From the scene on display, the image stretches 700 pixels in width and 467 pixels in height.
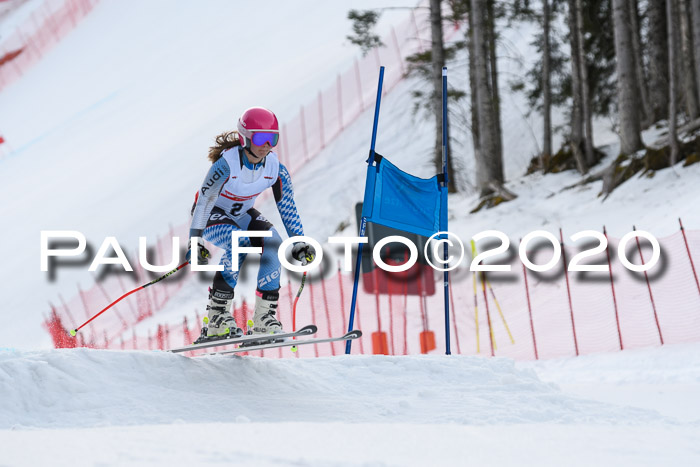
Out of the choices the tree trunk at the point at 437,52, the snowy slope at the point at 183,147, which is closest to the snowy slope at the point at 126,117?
the snowy slope at the point at 183,147

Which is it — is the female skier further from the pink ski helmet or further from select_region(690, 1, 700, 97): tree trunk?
select_region(690, 1, 700, 97): tree trunk

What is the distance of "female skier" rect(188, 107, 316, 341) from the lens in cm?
568

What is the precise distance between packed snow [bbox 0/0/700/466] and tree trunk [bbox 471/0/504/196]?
726 mm

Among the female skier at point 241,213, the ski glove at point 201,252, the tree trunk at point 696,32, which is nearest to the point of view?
the ski glove at point 201,252

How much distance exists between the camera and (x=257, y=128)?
18.5 feet

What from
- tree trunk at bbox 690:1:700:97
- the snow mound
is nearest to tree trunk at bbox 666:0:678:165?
tree trunk at bbox 690:1:700:97

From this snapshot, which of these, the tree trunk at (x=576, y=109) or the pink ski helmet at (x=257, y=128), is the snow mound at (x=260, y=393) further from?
the tree trunk at (x=576, y=109)

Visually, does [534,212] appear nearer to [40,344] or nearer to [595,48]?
[595,48]

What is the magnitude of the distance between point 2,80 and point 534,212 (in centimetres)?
3552

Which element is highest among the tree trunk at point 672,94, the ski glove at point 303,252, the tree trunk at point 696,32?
the tree trunk at point 696,32

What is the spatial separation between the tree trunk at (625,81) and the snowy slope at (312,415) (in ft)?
32.8

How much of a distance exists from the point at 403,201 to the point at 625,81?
10529 millimetres

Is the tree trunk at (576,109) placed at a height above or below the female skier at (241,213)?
above

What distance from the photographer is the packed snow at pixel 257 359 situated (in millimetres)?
3904
